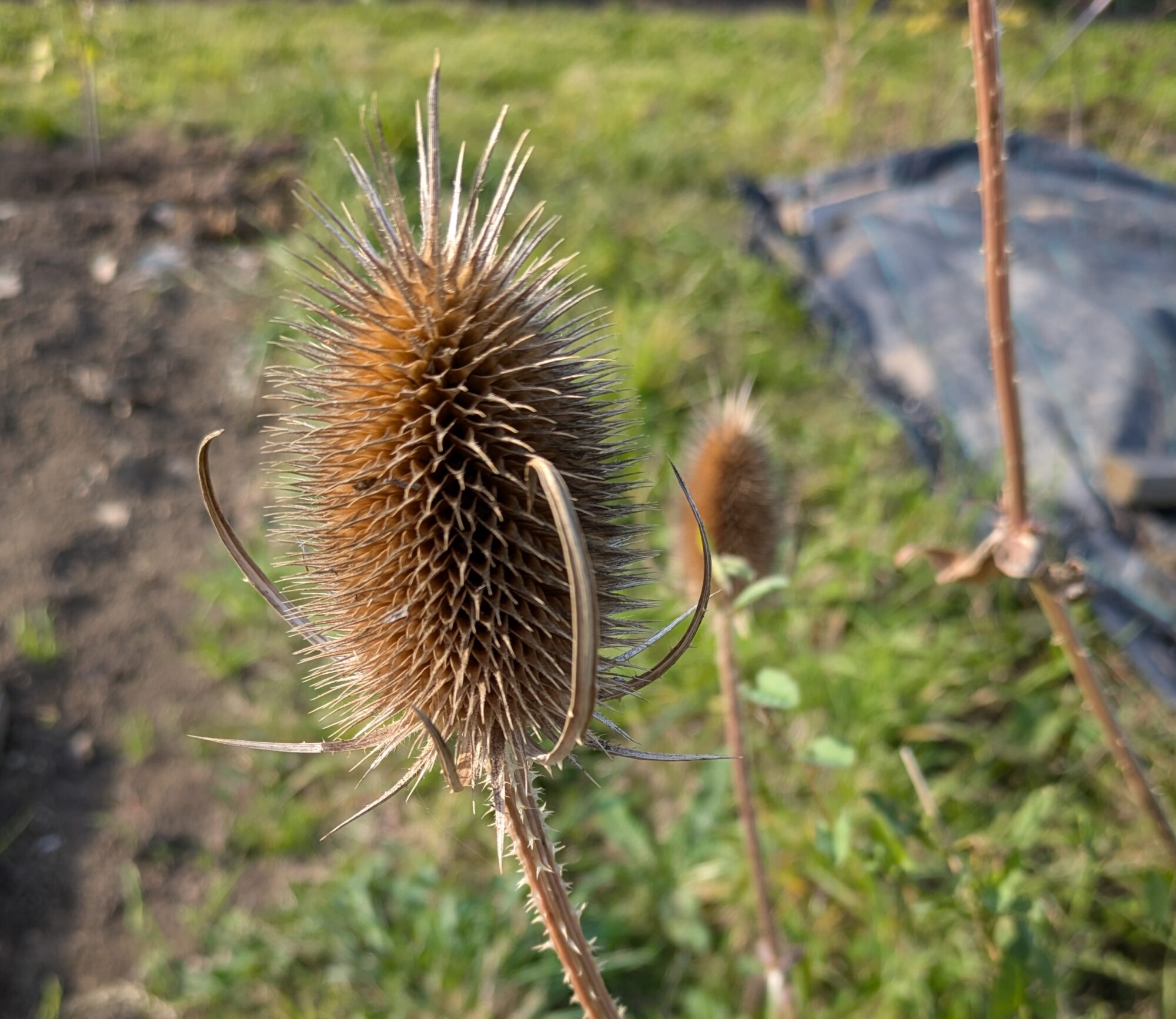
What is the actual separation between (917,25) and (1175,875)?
3321 mm

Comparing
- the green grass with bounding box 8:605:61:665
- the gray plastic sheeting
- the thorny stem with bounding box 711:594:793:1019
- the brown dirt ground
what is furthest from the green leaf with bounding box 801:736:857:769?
the green grass with bounding box 8:605:61:665

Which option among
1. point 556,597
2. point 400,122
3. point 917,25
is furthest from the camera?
point 400,122

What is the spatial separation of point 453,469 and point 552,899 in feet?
1.71

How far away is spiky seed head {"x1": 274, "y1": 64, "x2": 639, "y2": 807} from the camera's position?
1041mm

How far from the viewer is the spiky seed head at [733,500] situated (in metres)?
1.95

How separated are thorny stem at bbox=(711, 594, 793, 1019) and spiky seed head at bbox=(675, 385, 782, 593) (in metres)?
0.27

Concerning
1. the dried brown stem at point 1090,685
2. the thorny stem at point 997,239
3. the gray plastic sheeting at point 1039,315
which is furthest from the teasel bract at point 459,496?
the gray plastic sheeting at point 1039,315

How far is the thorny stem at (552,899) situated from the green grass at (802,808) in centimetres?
40

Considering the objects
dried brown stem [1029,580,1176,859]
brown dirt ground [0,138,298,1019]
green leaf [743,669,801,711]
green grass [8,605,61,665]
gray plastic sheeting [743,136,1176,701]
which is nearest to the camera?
dried brown stem [1029,580,1176,859]

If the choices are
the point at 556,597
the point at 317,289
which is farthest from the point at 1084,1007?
the point at 317,289

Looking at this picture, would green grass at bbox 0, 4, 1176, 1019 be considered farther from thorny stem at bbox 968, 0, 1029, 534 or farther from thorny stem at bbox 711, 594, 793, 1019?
thorny stem at bbox 968, 0, 1029, 534

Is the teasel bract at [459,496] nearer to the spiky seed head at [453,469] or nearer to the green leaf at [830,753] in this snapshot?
the spiky seed head at [453,469]

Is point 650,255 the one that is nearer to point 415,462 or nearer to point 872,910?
point 872,910

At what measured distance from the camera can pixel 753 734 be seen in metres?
2.72
